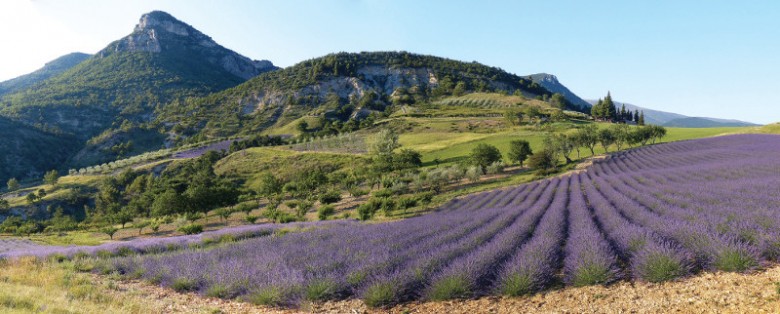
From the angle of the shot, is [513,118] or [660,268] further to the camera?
[513,118]

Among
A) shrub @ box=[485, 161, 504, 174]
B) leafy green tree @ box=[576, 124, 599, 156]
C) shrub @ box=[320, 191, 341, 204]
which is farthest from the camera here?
leafy green tree @ box=[576, 124, 599, 156]

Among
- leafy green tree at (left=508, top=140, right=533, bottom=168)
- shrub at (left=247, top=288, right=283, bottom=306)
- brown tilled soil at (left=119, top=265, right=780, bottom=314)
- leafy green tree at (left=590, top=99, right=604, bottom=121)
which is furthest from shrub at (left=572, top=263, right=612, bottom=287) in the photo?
leafy green tree at (left=590, top=99, right=604, bottom=121)

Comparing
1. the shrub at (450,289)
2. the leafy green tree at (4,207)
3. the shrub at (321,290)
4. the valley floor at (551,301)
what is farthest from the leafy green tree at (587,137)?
the leafy green tree at (4,207)

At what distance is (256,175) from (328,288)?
67463 mm

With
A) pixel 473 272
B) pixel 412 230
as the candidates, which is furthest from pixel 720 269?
pixel 412 230

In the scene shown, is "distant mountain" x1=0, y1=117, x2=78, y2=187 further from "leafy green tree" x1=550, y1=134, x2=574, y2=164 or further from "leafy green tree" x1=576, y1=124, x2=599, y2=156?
"leafy green tree" x1=576, y1=124, x2=599, y2=156

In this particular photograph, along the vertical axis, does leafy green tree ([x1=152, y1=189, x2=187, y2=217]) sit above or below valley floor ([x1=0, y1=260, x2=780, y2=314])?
below

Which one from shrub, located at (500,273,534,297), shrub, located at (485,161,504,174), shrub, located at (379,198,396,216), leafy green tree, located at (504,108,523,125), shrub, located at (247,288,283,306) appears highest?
leafy green tree, located at (504,108,523,125)

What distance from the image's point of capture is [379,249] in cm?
962

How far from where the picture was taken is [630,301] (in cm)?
559

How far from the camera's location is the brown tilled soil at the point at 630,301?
5047mm

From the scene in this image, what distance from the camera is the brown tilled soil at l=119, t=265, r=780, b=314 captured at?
5047 mm

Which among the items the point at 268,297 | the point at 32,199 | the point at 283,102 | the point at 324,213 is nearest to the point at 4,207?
the point at 32,199

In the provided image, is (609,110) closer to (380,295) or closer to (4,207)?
(380,295)
